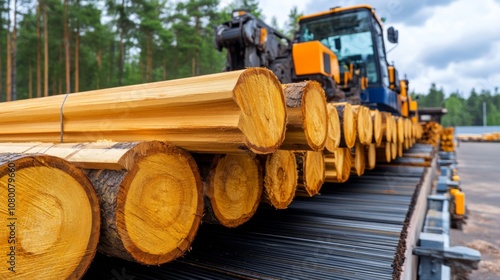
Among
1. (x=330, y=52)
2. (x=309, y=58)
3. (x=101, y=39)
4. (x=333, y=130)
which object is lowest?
(x=333, y=130)

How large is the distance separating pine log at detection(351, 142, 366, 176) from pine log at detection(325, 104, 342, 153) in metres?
1.04

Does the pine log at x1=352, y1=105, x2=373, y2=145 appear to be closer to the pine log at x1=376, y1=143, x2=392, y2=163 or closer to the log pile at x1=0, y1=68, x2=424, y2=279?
the log pile at x1=0, y1=68, x2=424, y2=279

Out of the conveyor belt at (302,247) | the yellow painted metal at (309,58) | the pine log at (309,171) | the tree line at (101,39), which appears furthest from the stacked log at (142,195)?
the tree line at (101,39)

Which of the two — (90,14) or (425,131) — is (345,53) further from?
(90,14)

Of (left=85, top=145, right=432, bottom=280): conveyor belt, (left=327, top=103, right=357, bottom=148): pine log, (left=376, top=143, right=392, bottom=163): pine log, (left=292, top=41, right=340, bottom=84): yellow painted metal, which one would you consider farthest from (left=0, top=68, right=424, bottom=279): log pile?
(left=292, top=41, right=340, bottom=84): yellow painted metal

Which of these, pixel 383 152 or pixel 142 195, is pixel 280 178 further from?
pixel 383 152

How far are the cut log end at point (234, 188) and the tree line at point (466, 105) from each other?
9395 centimetres

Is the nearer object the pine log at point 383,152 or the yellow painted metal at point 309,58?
the pine log at point 383,152

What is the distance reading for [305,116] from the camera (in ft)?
5.90

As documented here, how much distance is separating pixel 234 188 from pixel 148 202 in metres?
0.66

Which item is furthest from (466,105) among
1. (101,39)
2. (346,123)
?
(346,123)

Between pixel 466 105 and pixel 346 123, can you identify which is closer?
pixel 346 123

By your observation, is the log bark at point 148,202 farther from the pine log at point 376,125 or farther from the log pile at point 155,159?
the pine log at point 376,125

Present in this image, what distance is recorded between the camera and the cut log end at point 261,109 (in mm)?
1396
